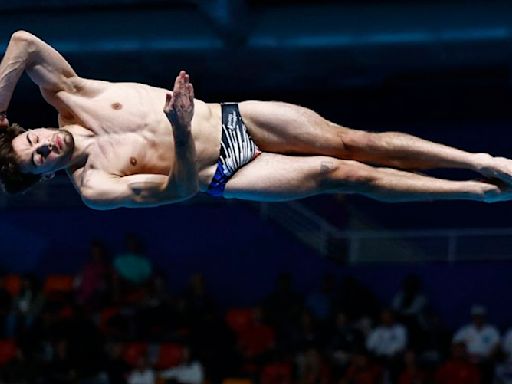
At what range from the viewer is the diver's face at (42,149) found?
21.9ft

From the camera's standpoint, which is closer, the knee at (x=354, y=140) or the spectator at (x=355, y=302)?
the knee at (x=354, y=140)

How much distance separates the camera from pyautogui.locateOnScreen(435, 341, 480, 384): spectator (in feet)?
39.5

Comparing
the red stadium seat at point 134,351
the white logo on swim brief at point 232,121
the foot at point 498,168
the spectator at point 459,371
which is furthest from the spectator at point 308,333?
the foot at point 498,168

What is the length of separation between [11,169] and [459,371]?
21.6ft

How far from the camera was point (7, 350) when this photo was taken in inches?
548

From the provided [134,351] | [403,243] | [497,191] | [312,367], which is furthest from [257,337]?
[497,191]

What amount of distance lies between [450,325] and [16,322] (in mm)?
5036

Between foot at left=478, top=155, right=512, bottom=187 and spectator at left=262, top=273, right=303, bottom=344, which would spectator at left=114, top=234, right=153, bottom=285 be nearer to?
spectator at left=262, top=273, right=303, bottom=344

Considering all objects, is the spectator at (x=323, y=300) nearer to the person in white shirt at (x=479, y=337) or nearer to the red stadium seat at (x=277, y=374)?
the red stadium seat at (x=277, y=374)

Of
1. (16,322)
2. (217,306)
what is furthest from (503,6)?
(16,322)

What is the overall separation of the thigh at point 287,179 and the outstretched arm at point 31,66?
1158 mm

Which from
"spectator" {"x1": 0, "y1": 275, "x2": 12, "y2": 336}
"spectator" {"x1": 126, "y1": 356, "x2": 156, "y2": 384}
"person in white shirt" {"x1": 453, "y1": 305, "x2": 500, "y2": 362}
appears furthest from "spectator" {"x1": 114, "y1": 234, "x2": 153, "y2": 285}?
"person in white shirt" {"x1": 453, "y1": 305, "x2": 500, "y2": 362}

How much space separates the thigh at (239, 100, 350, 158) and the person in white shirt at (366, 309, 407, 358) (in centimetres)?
580

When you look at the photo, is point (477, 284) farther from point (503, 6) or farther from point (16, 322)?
point (16, 322)
